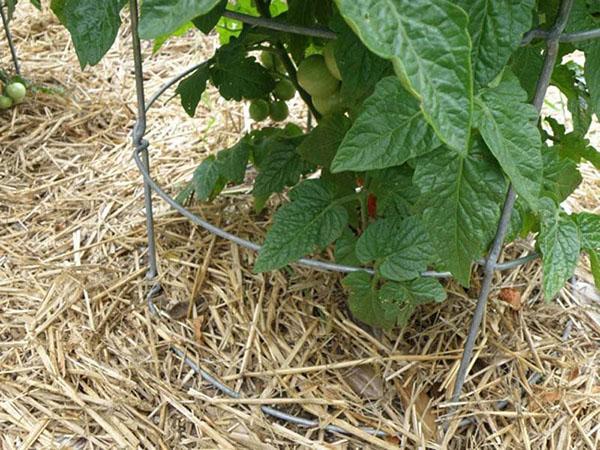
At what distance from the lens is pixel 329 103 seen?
89cm

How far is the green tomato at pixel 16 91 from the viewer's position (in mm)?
1549

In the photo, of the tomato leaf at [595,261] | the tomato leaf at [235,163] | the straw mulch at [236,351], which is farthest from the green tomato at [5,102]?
the tomato leaf at [595,261]

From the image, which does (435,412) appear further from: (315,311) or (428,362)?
(315,311)

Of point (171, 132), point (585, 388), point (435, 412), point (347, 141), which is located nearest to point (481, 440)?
point (435, 412)

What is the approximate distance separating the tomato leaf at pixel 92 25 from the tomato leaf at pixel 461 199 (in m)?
0.33

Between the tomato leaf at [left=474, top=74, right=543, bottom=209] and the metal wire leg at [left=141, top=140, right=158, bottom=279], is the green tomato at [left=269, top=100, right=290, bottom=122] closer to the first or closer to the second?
the metal wire leg at [left=141, top=140, right=158, bottom=279]

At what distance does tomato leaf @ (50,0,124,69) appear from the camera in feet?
2.29

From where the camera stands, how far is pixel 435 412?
94 centimetres

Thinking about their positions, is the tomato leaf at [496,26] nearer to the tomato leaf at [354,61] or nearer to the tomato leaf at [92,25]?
the tomato leaf at [354,61]

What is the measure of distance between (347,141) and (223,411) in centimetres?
47

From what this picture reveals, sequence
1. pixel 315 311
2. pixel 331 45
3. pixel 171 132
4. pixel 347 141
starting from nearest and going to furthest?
pixel 347 141 → pixel 331 45 → pixel 315 311 → pixel 171 132

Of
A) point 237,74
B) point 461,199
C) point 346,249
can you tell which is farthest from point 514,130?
point 237,74

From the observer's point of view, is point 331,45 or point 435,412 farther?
point 435,412

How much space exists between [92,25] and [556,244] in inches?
21.6
